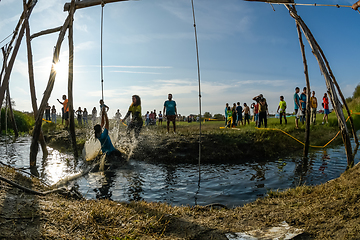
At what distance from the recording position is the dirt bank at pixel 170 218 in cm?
329

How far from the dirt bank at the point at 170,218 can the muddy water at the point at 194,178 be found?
6.02 ft

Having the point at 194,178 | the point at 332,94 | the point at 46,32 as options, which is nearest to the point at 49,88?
→ the point at 46,32

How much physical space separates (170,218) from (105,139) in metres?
6.18

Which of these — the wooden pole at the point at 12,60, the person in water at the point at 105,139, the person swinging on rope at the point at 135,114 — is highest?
the wooden pole at the point at 12,60

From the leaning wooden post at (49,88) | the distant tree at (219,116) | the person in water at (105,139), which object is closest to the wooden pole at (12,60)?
the leaning wooden post at (49,88)

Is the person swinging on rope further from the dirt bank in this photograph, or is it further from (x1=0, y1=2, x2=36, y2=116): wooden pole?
the dirt bank

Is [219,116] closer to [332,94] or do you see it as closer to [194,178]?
→ [194,178]

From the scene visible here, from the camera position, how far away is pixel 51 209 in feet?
12.5

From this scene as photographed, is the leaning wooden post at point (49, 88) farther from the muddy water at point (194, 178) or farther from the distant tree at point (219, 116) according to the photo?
the distant tree at point (219, 116)

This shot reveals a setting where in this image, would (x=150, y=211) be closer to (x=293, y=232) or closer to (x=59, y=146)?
(x=293, y=232)

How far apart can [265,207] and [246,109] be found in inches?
744

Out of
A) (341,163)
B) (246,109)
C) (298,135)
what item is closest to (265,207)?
(341,163)

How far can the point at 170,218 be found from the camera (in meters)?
4.11

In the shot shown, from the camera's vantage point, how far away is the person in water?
9253 millimetres
